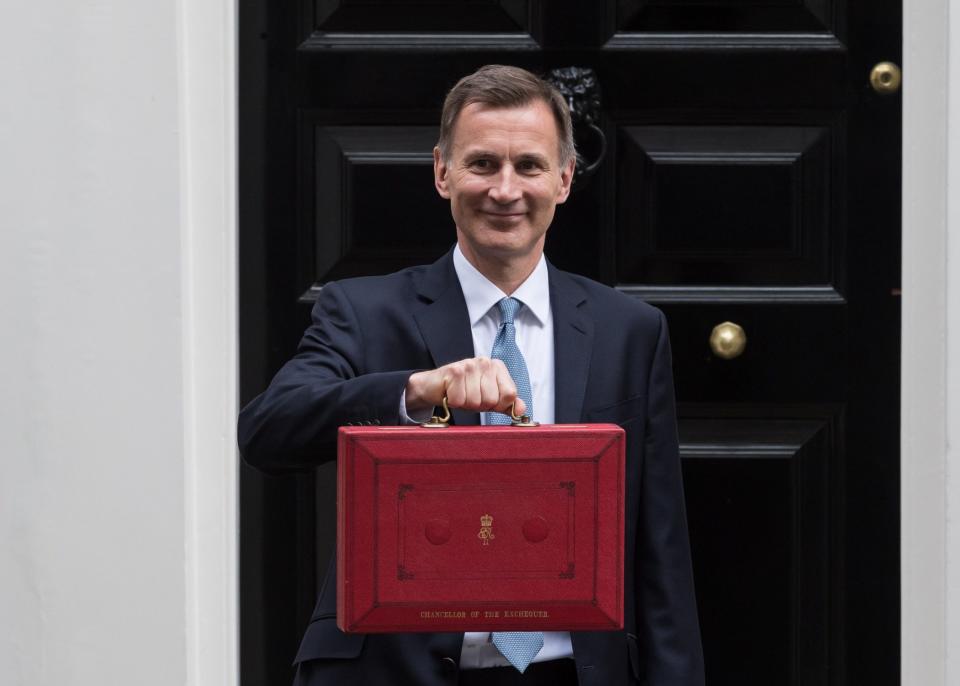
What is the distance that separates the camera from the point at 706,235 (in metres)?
3.33

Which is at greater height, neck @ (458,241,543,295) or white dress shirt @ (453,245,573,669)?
neck @ (458,241,543,295)

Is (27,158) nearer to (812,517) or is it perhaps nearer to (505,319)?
(505,319)

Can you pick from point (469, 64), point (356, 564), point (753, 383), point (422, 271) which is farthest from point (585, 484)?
point (469, 64)

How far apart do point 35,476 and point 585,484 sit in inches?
A: 59.0

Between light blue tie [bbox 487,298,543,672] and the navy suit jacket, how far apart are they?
0.18ft

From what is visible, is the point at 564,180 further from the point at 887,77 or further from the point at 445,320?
the point at 887,77

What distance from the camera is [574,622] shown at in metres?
2.09

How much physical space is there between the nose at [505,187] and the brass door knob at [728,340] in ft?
3.82

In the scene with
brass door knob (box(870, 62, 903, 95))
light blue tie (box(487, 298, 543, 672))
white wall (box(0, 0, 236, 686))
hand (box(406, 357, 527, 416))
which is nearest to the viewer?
hand (box(406, 357, 527, 416))

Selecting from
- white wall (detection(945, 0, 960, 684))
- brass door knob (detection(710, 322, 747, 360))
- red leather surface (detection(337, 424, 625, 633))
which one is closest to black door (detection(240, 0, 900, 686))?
brass door knob (detection(710, 322, 747, 360))

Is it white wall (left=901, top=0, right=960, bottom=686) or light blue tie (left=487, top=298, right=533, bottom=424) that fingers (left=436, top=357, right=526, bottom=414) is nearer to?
light blue tie (left=487, top=298, right=533, bottom=424)

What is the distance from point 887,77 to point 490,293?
1.40 m

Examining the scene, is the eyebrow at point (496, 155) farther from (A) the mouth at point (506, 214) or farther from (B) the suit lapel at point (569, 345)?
(B) the suit lapel at point (569, 345)

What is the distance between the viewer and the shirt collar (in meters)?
2.37
